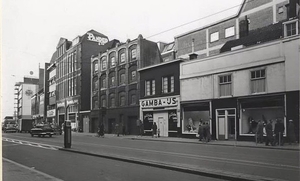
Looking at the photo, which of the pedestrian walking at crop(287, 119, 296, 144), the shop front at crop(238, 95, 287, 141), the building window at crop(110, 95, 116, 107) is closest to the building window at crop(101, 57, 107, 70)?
the building window at crop(110, 95, 116, 107)

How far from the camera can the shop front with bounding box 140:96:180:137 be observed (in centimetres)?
3088

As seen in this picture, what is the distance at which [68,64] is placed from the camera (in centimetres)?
6103

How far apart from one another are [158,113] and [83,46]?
81.2 ft

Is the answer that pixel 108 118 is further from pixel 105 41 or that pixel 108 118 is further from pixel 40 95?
pixel 40 95

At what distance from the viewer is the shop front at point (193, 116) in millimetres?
27305

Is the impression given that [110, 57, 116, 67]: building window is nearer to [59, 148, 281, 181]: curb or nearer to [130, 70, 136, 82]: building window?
[130, 70, 136, 82]: building window

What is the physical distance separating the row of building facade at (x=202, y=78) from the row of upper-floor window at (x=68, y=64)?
38cm

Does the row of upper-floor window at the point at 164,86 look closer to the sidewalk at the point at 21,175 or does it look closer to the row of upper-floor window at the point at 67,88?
the row of upper-floor window at the point at 67,88

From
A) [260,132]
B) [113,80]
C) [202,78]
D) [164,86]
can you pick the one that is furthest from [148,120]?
[260,132]

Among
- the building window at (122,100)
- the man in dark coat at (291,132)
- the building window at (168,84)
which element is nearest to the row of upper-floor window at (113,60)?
the building window at (122,100)

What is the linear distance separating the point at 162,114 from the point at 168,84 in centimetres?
332

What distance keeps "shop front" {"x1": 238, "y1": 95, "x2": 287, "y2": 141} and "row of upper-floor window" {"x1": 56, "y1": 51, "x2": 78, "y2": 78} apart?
3467 cm

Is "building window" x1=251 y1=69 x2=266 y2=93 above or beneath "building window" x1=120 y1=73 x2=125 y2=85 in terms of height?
beneath

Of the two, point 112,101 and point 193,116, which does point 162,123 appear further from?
point 112,101
